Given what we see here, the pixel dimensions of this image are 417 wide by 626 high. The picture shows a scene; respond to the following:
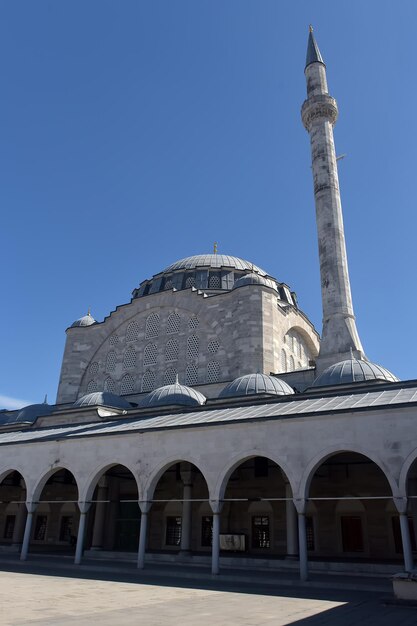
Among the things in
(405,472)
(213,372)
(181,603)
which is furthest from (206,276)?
(181,603)

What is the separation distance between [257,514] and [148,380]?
393 inches

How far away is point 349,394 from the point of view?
42.7 feet

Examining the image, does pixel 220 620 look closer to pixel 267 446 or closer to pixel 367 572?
pixel 267 446

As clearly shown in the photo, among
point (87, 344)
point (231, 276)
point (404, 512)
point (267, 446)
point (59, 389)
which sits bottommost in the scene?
point (404, 512)

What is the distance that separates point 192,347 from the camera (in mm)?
22797

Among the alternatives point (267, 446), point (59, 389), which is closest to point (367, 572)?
point (267, 446)

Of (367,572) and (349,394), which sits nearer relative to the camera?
(367,572)

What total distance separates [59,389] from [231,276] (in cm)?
1123

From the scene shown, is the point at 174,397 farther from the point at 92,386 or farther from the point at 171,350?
the point at 92,386

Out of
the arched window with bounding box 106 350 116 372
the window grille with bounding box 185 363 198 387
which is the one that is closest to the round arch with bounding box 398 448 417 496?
the window grille with bounding box 185 363 198 387

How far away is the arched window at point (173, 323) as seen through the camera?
938 inches

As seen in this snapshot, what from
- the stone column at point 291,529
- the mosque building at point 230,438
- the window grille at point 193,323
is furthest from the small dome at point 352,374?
the window grille at point 193,323

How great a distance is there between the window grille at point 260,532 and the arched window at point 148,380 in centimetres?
953

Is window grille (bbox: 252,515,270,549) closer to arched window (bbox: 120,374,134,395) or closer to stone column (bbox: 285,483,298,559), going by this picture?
stone column (bbox: 285,483,298,559)
